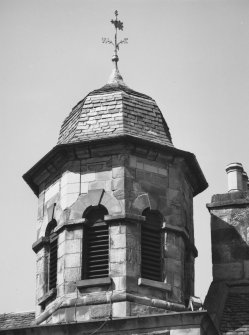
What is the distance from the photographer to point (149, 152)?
2484 centimetres

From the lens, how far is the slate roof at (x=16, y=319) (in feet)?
84.9

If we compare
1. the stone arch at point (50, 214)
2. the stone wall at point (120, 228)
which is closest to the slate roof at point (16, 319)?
the stone wall at point (120, 228)

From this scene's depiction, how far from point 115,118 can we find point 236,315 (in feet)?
15.6

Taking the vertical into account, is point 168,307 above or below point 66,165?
below

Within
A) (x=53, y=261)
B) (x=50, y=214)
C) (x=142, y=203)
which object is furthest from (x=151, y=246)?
(x=50, y=214)

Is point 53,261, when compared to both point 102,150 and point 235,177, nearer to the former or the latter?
point 102,150

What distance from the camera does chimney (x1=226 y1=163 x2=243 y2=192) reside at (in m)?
27.9

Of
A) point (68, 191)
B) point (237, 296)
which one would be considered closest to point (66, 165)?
point (68, 191)

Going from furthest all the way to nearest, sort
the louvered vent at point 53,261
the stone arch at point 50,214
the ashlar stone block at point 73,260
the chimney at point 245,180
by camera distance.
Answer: the chimney at point 245,180, the stone arch at point 50,214, the louvered vent at point 53,261, the ashlar stone block at point 73,260

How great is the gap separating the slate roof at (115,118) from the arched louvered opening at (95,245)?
5.17 feet

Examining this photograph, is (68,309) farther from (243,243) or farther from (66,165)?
(243,243)

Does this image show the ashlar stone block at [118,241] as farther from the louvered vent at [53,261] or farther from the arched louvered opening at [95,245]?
the louvered vent at [53,261]

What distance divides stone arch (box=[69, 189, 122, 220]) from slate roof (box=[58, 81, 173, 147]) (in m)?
1.16

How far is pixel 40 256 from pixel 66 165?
194 centimetres
